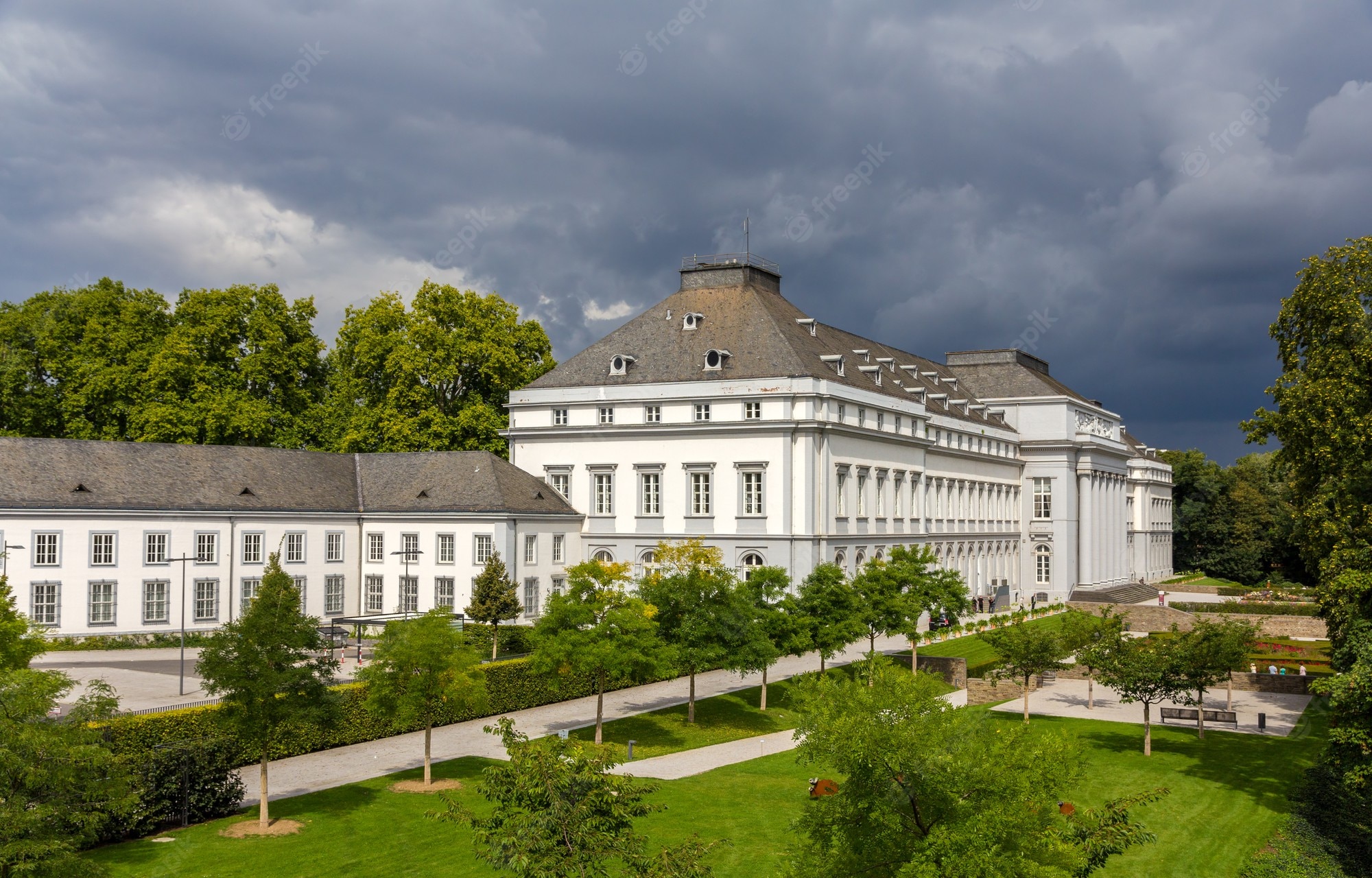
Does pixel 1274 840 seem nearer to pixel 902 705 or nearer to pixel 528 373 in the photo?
pixel 902 705

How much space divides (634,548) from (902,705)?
162 feet

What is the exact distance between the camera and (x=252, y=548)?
5853 centimetres

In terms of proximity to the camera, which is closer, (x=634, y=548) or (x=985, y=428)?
(x=634, y=548)

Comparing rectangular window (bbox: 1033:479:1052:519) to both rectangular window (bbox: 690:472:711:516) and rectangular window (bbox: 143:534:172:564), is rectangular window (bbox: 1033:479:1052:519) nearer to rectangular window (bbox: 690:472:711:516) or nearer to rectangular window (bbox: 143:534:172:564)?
rectangular window (bbox: 690:472:711:516)

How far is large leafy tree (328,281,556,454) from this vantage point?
7356cm

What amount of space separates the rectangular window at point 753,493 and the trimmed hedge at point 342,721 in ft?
55.8

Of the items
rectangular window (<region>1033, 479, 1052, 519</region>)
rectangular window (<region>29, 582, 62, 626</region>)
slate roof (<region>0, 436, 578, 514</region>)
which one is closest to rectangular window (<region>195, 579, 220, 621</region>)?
slate roof (<region>0, 436, 578, 514</region>)

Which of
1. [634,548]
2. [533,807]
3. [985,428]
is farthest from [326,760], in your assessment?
[985,428]

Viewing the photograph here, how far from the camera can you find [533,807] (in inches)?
632

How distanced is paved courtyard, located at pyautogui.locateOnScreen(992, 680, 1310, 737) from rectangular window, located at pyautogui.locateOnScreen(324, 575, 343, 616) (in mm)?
35844

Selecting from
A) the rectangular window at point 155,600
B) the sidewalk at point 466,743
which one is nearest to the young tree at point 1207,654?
the sidewalk at point 466,743

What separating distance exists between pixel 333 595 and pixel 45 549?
1462 centimetres

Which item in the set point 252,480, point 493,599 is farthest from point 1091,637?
point 252,480

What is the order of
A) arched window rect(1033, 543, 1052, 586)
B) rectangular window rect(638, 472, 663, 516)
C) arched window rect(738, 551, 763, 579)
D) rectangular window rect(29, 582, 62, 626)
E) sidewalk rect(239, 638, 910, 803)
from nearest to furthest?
sidewalk rect(239, 638, 910, 803) → rectangular window rect(29, 582, 62, 626) → arched window rect(738, 551, 763, 579) → rectangular window rect(638, 472, 663, 516) → arched window rect(1033, 543, 1052, 586)
